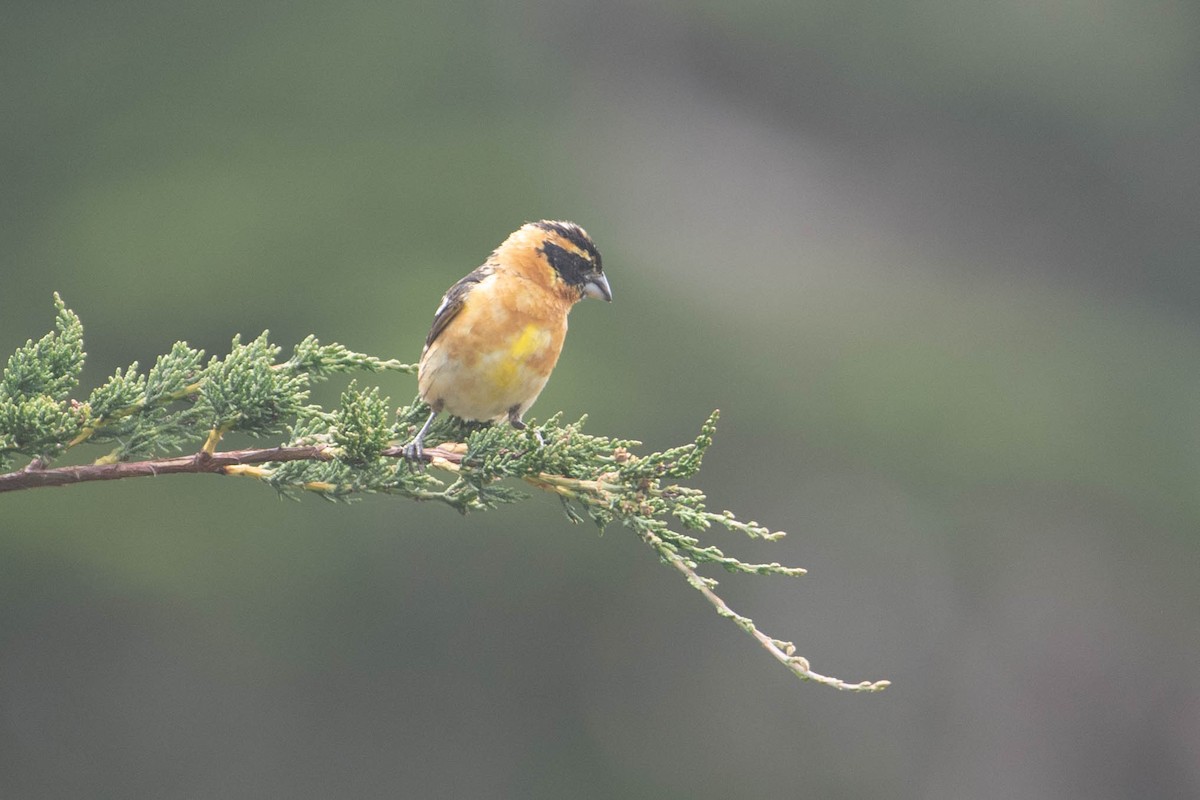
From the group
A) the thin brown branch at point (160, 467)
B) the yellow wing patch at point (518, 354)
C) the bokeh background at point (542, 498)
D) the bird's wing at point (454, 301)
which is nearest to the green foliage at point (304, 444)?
the thin brown branch at point (160, 467)

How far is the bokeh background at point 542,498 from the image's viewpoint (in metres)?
12.4

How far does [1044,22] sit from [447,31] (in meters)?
9.82

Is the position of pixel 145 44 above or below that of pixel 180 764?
above

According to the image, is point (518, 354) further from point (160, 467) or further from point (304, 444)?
point (160, 467)

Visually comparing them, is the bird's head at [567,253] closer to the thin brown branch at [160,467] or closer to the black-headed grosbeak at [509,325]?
the black-headed grosbeak at [509,325]

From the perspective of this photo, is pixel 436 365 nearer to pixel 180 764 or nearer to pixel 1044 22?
pixel 180 764

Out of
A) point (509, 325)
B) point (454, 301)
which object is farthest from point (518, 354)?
point (454, 301)

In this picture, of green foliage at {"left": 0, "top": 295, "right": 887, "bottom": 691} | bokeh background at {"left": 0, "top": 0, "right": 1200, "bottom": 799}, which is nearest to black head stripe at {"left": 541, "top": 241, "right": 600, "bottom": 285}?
green foliage at {"left": 0, "top": 295, "right": 887, "bottom": 691}

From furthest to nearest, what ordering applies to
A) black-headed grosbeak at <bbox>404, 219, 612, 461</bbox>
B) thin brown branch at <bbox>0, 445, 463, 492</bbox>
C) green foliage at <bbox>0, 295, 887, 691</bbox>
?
black-headed grosbeak at <bbox>404, 219, 612, 461</bbox>, green foliage at <bbox>0, 295, 887, 691</bbox>, thin brown branch at <bbox>0, 445, 463, 492</bbox>

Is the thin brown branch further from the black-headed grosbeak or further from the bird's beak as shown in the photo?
the bird's beak

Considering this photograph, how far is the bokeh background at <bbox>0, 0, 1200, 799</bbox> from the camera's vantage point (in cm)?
1237

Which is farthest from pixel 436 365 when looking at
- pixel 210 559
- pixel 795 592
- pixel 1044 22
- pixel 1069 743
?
pixel 1044 22

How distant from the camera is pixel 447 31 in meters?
18.0

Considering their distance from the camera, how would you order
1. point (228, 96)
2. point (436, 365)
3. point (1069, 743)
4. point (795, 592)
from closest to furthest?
point (436, 365), point (795, 592), point (1069, 743), point (228, 96)
